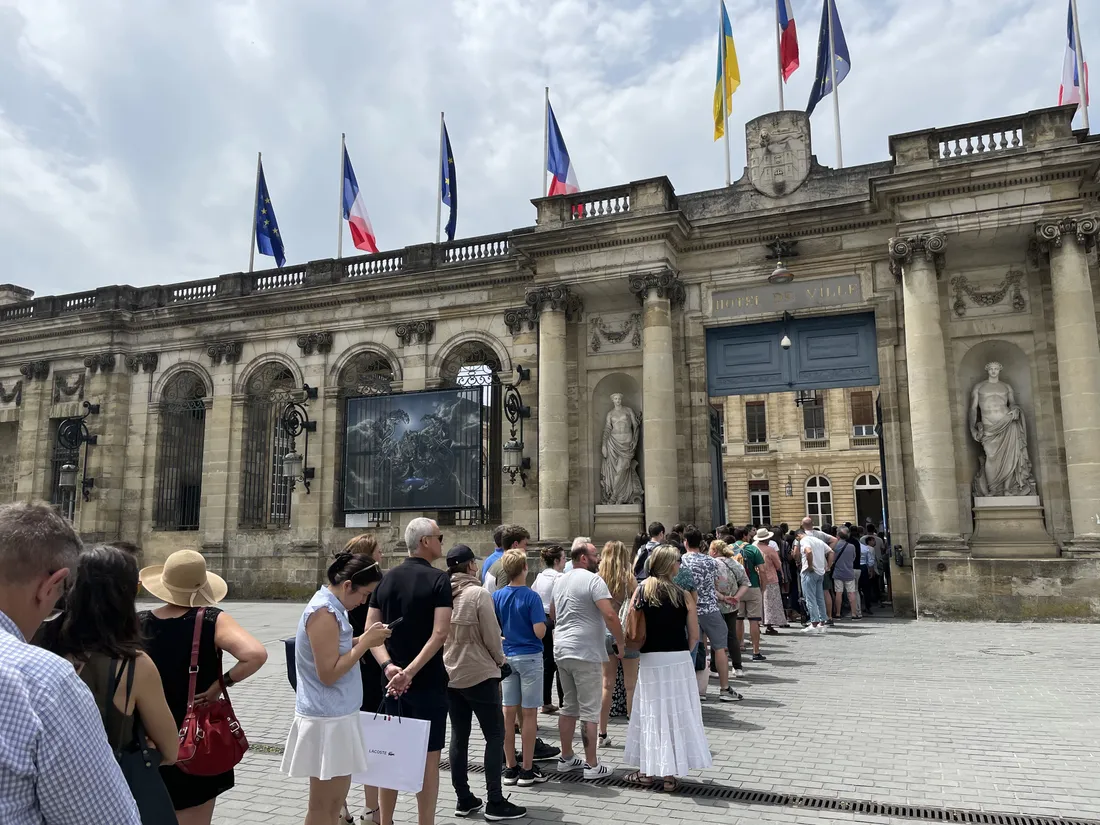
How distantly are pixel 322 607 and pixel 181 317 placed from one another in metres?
22.2

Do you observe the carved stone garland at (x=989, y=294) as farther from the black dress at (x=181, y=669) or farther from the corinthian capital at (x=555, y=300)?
the black dress at (x=181, y=669)

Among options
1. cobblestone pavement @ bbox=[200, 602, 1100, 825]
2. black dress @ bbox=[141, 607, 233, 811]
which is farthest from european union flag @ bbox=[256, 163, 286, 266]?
black dress @ bbox=[141, 607, 233, 811]

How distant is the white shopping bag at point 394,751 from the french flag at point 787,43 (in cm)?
1879

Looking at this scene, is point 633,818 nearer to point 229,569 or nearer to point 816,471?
point 229,569

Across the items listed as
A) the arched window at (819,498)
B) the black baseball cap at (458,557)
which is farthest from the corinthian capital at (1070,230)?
the arched window at (819,498)

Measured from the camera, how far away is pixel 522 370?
19.5 meters

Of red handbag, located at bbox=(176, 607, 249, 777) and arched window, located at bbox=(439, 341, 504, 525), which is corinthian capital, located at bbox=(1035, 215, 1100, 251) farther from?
red handbag, located at bbox=(176, 607, 249, 777)

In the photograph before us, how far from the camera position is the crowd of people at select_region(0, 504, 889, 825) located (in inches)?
66.0

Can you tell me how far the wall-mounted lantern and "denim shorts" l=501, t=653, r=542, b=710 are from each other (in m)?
15.8

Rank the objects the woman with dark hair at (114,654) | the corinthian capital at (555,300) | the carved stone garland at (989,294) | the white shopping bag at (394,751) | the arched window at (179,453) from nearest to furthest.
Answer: the woman with dark hair at (114,654), the white shopping bag at (394,751), the carved stone garland at (989,294), the corinthian capital at (555,300), the arched window at (179,453)

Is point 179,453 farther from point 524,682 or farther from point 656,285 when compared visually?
point 524,682

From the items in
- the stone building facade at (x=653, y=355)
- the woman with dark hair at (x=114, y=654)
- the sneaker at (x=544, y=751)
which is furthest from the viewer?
the stone building facade at (x=653, y=355)

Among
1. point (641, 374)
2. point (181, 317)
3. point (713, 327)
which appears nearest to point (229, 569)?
point (181, 317)

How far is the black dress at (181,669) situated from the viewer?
354 centimetres
